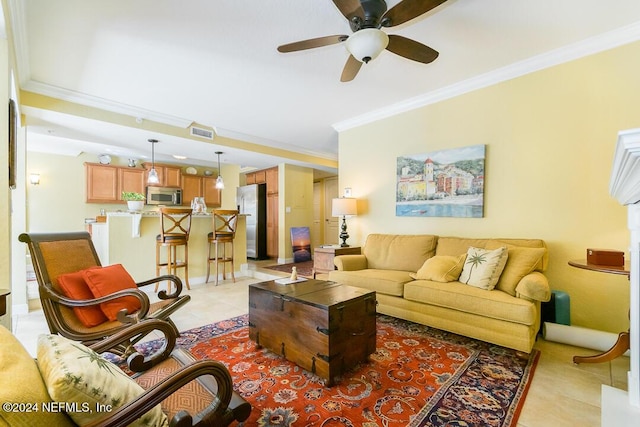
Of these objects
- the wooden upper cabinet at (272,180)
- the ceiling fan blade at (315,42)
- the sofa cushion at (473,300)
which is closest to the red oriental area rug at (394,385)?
the sofa cushion at (473,300)

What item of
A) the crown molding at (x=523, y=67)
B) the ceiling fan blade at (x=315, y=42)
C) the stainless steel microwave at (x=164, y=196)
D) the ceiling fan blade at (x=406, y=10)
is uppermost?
the crown molding at (x=523, y=67)

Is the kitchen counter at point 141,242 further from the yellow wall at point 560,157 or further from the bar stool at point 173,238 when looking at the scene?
the yellow wall at point 560,157

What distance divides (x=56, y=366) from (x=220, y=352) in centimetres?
172

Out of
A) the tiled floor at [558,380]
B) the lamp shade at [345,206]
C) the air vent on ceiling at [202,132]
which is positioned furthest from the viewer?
the air vent on ceiling at [202,132]

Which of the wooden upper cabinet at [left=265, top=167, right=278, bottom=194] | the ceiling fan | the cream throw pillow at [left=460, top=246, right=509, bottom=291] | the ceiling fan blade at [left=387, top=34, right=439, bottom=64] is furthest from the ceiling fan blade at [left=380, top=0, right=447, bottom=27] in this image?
the wooden upper cabinet at [left=265, top=167, right=278, bottom=194]

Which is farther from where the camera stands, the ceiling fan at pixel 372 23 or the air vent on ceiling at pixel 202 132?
the air vent on ceiling at pixel 202 132

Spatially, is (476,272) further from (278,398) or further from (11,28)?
(11,28)

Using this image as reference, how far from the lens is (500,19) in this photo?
2164mm

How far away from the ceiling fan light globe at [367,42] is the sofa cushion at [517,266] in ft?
6.65

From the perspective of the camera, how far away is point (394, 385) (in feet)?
6.00

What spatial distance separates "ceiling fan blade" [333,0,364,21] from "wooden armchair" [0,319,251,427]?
199 cm

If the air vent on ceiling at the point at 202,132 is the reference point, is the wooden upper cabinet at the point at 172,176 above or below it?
below

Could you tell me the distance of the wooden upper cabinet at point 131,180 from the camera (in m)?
5.84

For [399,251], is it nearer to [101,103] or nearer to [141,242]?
[141,242]
